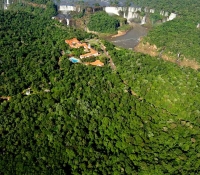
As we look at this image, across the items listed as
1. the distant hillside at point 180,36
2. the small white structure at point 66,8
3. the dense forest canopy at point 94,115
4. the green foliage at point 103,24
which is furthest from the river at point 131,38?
the small white structure at point 66,8

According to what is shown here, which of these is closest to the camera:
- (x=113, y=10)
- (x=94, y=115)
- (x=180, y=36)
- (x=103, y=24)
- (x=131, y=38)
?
(x=94, y=115)

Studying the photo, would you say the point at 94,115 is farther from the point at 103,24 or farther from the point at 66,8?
the point at 66,8

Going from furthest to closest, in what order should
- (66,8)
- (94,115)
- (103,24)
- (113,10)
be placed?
(113,10) < (66,8) < (103,24) < (94,115)

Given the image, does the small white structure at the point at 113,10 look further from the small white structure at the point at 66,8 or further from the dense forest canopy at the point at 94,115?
the dense forest canopy at the point at 94,115

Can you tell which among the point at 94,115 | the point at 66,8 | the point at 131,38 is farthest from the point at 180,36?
the point at 94,115

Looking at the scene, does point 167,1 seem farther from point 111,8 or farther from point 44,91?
point 44,91
